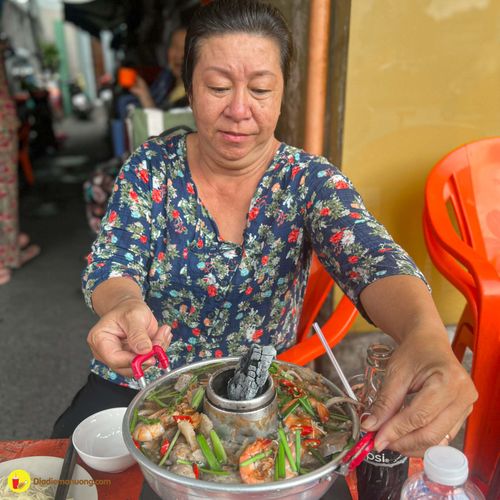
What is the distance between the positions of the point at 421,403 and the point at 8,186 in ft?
14.5

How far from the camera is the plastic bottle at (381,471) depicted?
0.96m

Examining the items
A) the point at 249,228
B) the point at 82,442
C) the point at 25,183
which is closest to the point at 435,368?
the point at 82,442

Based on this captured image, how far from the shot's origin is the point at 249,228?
1645 millimetres

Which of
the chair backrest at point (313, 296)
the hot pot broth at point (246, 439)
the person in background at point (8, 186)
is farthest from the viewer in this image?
the person in background at point (8, 186)

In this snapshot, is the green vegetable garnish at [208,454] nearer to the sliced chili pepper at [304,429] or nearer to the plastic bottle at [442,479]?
the sliced chili pepper at [304,429]

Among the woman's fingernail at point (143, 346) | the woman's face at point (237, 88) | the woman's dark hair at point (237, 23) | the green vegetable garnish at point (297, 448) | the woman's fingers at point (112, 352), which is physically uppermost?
the woman's dark hair at point (237, 23)

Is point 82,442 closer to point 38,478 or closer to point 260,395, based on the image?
point 38,478

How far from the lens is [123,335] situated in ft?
3.48

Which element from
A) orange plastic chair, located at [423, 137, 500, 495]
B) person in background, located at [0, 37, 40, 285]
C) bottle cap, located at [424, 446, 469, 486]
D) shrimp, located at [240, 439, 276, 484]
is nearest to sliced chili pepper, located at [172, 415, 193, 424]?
shrimp, located at [240, 439, 276, 484]

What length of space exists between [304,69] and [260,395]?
225cm

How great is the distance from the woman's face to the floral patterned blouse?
20 centimetres
